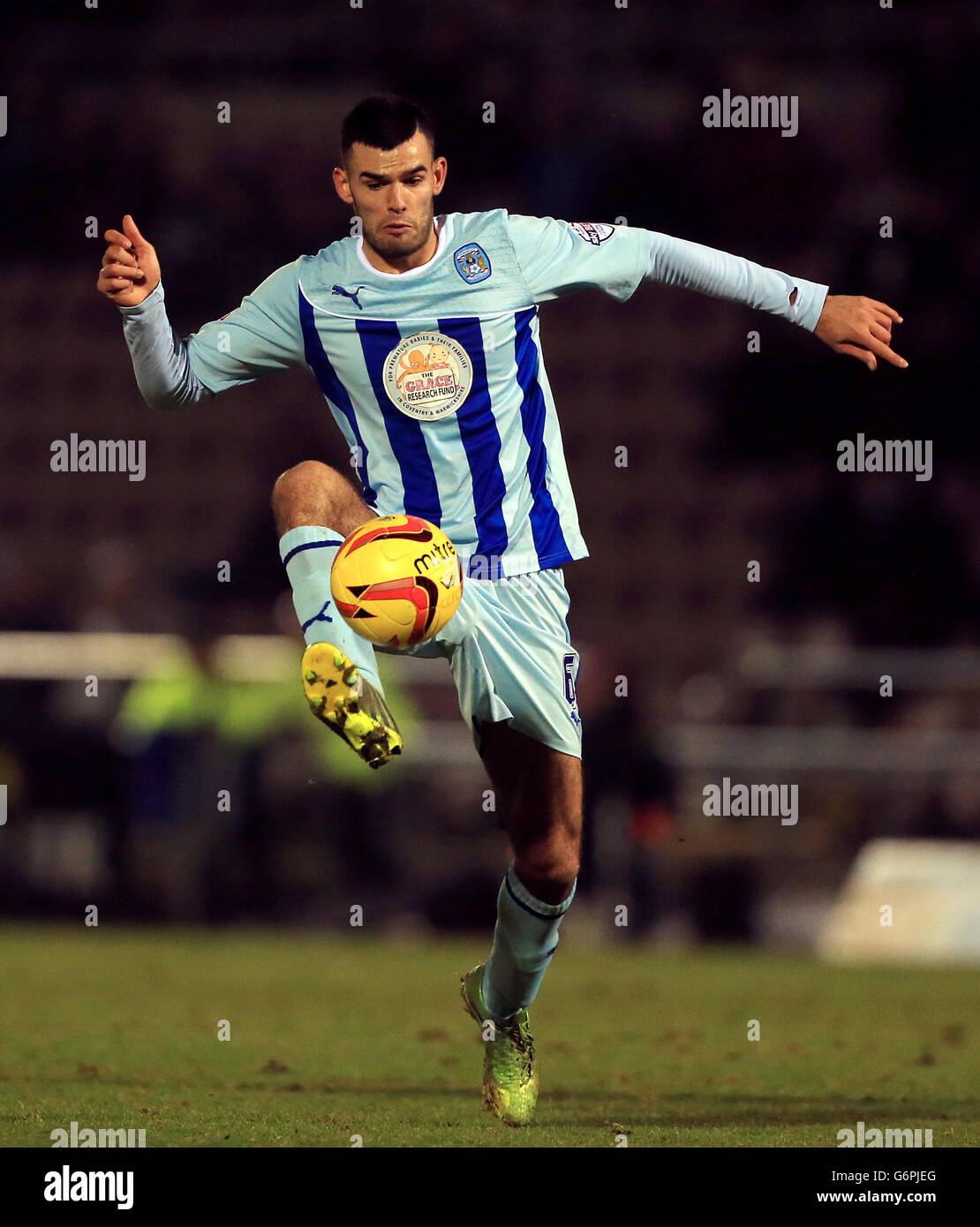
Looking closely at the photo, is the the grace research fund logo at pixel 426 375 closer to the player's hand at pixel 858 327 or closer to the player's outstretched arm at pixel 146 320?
the player's outstretched arm at pixel 146 320

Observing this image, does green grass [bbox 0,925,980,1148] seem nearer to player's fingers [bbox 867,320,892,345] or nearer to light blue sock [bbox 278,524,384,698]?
light blue sock [bbox 278,524,384,698]

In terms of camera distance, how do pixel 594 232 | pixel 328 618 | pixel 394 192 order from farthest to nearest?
pixel 594 232 < pixel 394 192 < pixel 328 618

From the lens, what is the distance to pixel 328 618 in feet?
18.2

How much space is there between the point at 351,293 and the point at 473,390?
1.49 feet

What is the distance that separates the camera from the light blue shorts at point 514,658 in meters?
5.80

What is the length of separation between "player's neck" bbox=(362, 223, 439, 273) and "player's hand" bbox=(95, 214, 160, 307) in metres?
0.63

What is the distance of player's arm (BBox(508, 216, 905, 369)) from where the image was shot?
602 cm

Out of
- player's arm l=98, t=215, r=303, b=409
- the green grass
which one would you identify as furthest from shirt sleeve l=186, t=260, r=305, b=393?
the green grass

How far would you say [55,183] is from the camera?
17.3m

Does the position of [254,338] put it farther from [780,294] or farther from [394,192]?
[780,294]

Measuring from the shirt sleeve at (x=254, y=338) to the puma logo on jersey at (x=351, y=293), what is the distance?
134mm

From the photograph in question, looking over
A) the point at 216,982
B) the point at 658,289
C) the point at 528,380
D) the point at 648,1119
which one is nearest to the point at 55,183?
the point at 658,289

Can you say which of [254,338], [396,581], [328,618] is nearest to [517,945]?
[328,618]
